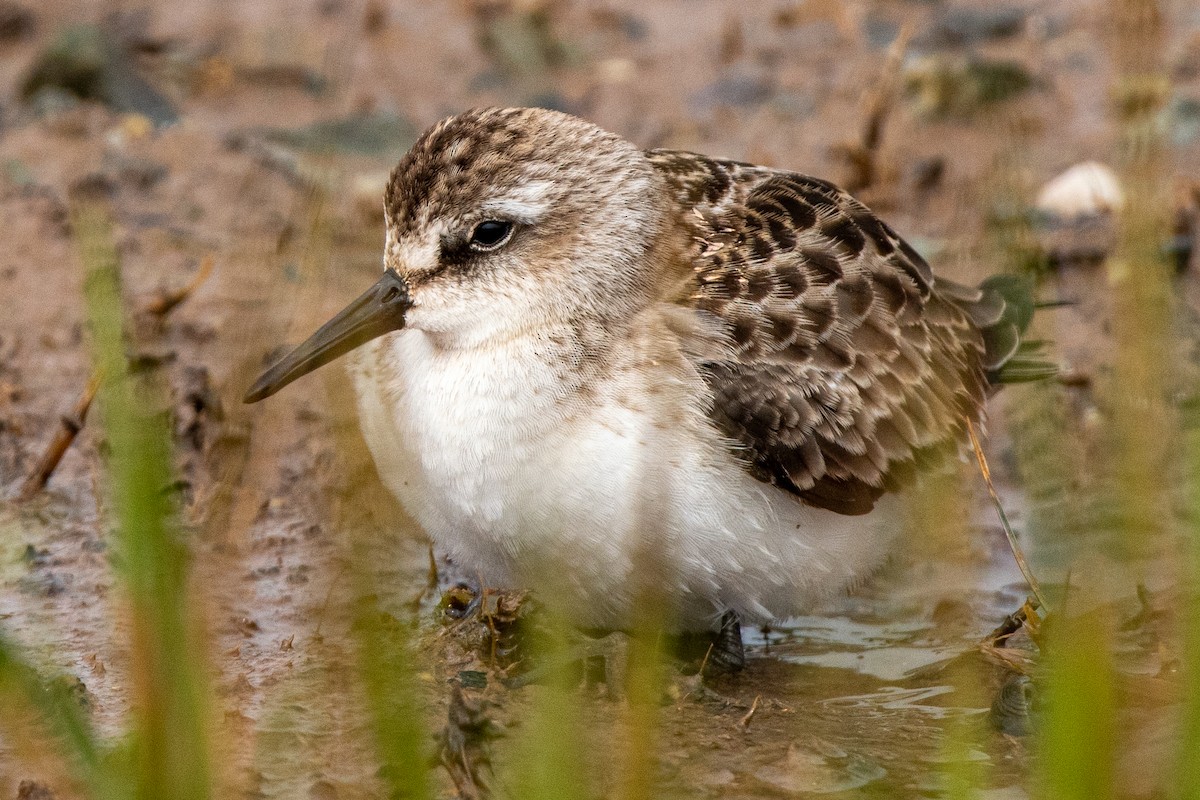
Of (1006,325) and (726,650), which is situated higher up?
(1006,325)

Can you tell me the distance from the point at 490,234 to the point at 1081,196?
4.53m

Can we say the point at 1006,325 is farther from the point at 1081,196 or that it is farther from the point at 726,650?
the point at 1081,196

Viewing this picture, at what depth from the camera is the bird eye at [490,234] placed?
227 inches

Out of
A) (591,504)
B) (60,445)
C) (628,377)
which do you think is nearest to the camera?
(591,504)

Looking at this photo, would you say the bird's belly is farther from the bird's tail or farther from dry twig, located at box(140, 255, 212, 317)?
dry twig, located at box(140, 255, 212, 317)

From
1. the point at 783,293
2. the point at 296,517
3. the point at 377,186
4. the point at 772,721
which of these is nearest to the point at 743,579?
the point at 772,721

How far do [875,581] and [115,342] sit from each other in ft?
13.0

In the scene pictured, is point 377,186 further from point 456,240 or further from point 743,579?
point 743,579

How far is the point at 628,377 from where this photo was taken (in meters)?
5.48

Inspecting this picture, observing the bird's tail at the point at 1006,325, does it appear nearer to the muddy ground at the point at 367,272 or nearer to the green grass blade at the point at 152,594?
the muddy ground at the point at 367,272

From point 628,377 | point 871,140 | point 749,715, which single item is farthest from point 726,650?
point 871,140

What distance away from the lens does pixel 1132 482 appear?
438cm

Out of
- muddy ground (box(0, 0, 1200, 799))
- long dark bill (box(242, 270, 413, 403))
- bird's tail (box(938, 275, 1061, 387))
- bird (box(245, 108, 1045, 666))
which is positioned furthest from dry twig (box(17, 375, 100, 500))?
bird's tail (box(938, 275, 1061, 387))

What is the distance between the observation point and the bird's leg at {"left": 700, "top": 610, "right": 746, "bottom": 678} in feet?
19.5
